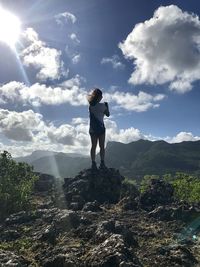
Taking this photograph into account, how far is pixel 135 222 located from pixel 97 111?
9248 mm

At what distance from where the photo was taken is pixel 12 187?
30453 millimetres

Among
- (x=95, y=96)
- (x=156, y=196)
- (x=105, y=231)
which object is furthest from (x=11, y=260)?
(x=95, y=96)

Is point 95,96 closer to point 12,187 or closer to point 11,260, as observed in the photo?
point 12,187

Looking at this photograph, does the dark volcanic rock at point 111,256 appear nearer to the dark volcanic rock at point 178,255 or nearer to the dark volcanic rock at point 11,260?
the dark volcanic rock at point 178,255

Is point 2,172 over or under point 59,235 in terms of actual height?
over

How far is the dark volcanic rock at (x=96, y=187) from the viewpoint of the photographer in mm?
28359

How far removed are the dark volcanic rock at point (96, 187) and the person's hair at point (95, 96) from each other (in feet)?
19.5

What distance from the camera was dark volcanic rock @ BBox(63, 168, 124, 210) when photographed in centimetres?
2836

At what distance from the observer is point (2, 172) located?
34.4 meters

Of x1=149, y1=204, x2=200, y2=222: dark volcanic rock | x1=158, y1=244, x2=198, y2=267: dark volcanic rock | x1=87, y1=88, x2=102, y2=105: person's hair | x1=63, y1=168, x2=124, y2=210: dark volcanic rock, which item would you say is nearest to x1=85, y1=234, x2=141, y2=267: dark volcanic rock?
x1=158, y1=244, x2=198, y2=267: dark volcanic rock

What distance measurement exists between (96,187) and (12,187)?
22.5 ft

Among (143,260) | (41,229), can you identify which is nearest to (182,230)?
(143,260)

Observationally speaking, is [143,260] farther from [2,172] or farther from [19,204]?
[2,172]

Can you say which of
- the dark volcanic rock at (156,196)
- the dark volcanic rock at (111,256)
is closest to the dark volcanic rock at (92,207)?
the dark volcanic rock at (156,196)
